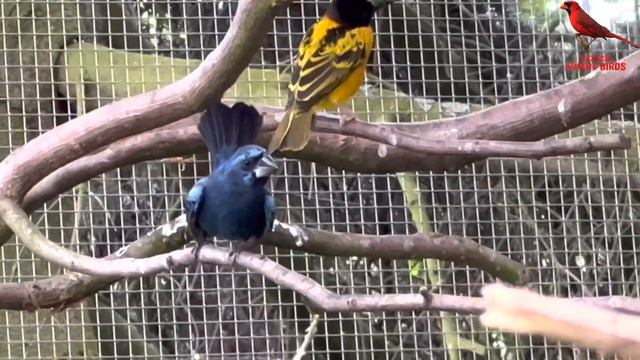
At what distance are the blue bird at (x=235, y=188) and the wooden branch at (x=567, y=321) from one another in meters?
1.34

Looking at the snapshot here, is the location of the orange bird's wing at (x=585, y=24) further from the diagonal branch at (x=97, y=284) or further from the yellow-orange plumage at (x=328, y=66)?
the diagonal branch at (x=97, y=284)

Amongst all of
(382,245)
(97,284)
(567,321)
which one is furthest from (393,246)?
(567,321)

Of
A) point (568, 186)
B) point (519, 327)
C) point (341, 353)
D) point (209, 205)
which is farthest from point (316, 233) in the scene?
point (519, 327)

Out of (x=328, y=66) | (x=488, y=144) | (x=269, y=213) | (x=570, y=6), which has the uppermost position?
(x=570, y=6)

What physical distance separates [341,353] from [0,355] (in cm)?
77

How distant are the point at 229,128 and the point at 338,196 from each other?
0.89 metres

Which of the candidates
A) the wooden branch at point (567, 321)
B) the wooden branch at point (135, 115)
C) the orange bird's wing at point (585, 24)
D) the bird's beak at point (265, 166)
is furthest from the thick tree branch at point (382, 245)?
the wooden branch at point (567, 321)

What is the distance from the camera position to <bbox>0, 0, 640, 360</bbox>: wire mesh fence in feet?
6.95

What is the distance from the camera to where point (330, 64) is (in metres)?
1.77

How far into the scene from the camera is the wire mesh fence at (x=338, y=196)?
6.95 feet

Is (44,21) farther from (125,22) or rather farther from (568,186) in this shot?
(568,186)

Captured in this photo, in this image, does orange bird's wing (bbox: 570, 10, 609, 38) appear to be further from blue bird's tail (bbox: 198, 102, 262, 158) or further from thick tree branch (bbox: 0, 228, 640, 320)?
thick tree branch (bbox: 0, 228, 640, 320)

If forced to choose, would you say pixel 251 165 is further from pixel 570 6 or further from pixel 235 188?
pixel 570 6

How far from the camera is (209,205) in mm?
1592
